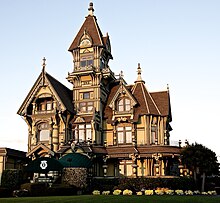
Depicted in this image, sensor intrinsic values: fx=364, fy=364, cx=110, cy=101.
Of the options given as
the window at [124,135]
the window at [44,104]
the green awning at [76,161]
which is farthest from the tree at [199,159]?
the window at [44,104]

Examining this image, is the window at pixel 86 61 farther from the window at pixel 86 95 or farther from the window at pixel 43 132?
the window at pixel 43 132

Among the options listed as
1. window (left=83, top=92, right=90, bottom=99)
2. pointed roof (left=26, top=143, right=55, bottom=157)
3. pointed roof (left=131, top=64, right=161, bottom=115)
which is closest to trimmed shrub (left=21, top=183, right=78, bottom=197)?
pointed roof (left=26, top=143, right=55, bottom=157)

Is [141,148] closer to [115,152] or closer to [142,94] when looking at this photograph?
[115,152]

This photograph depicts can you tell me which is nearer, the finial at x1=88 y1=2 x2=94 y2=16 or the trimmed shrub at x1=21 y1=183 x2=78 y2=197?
the trimmed shrub at x1=21 y1=183 x2=78 y2=197

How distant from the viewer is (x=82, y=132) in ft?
144

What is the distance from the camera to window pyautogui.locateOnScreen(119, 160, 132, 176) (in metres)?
41.6

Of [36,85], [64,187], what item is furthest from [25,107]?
[64,187]

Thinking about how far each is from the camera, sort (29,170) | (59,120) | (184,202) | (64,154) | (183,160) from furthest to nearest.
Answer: (59,120) → (64,154) → (183,160) → (29,170) → (184,202)

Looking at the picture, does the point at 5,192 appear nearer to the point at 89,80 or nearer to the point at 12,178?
the point at 12,178

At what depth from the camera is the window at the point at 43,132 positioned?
44.2 metres

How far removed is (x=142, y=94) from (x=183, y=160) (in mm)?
10714

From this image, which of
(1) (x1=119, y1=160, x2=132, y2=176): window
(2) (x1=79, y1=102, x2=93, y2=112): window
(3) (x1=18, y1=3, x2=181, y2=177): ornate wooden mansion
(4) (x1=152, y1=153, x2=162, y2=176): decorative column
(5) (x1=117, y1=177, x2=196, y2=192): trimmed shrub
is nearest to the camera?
(5) (x1=117, y1=177, x2=196, y2=192): trimmed shrub

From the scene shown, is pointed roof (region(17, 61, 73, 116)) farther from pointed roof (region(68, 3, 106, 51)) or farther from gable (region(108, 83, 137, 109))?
pointed roof (region(68, 3, 106, 51))

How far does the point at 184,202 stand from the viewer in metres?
21.6
